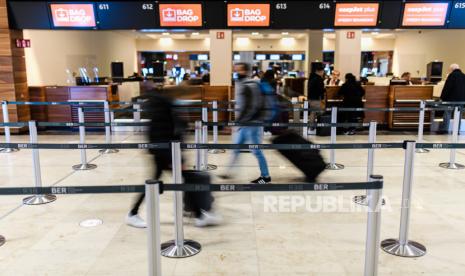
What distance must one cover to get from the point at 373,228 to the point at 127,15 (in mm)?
8142

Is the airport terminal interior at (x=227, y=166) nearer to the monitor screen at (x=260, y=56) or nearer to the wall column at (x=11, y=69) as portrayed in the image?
the wall column at (x=11, y=69)

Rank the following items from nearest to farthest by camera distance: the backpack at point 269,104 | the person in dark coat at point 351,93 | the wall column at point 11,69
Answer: the backpack at point 269,104 < the wall column at point 11,69 < the person in dark coat at point 351,93

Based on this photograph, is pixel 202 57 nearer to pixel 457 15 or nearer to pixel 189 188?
pixel 457 15

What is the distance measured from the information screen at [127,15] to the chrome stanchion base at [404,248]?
7326mm

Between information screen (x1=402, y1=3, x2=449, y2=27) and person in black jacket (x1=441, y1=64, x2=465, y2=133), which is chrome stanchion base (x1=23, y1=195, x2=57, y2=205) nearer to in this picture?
information screen (x1=402, y1=3, x2=449, y2=27)

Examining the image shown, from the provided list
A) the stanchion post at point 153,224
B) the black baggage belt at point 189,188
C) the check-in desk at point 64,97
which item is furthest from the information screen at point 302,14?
the stanchion post at point 153,224

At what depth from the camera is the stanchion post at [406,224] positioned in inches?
146

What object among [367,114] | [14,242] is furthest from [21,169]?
[367,114]

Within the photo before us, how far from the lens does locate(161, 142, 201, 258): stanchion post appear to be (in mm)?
3699

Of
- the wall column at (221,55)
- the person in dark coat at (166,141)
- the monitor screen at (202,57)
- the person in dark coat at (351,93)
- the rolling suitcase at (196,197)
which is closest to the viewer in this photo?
the person in dark coat at (166,141)

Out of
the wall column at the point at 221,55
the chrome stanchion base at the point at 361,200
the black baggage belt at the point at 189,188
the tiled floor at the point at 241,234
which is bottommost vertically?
the tiled floor at the point at 241,234

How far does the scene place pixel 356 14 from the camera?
9469 millimetres

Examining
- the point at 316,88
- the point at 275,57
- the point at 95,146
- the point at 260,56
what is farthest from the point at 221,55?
the point at 275,57

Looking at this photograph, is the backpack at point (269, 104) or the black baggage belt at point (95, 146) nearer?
the black baggage belt at point (95, 146)
